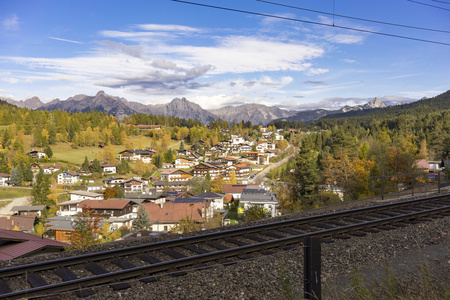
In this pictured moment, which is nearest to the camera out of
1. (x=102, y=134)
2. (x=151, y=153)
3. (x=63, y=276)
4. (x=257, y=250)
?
(x=63, y=276)

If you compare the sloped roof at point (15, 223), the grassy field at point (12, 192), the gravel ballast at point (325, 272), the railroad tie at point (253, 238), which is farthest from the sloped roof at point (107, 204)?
the gravel ballast at point (325, 272)

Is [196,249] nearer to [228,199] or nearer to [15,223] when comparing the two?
[15,223]

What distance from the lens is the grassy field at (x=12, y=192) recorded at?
190 feet

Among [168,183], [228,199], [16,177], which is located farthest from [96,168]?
[228,199]

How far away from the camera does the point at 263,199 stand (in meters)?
35.7

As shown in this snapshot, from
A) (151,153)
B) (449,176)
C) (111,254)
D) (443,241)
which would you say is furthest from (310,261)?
(151,153)

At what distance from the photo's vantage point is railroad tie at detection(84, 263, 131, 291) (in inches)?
147

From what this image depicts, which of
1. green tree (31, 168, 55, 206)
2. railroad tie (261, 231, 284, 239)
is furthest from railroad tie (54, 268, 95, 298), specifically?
green tree (31, 168, 55, 206)

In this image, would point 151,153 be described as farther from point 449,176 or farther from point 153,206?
point 449,176

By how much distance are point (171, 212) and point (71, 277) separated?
32.0 m

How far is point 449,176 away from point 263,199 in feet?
57.3

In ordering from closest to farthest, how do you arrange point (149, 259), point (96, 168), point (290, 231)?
point (149, 259), point (290, 231), point (96, 168)

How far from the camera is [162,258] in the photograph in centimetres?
482

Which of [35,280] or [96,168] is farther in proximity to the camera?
[96,168]
